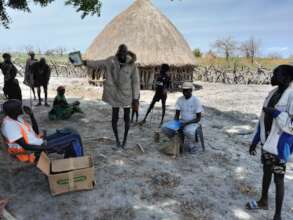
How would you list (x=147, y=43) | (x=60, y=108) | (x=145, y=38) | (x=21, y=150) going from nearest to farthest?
(x=21, y=150) → (x=60, y=108) → (x=147, y=43) → (x=145, y=38)

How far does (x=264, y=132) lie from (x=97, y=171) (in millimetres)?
2428

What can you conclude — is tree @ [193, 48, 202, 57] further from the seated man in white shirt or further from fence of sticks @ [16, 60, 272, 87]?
the seated man in white shirt

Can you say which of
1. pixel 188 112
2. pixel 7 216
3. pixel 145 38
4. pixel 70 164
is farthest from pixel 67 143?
pixel 145 38

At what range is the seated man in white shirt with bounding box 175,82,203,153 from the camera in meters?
4.98

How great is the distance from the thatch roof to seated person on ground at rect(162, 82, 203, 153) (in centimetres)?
957

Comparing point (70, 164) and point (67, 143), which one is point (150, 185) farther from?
point (67, 143)

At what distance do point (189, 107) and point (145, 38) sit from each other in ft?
35.9

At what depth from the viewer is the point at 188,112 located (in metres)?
5.08

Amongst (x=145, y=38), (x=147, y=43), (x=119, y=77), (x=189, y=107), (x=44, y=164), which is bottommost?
(x=44, y=164)

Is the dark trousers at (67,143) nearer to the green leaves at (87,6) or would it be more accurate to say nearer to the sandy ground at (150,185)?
the sandy ground at (150,185)

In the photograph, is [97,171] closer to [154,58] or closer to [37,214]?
[37,214]

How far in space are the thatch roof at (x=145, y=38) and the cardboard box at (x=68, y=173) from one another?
11.1 meters

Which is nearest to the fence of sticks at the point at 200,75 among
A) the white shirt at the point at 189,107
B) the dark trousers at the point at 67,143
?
the white shirt at the point at 189,107

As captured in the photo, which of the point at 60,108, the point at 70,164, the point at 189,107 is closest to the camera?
the point at 70,164
